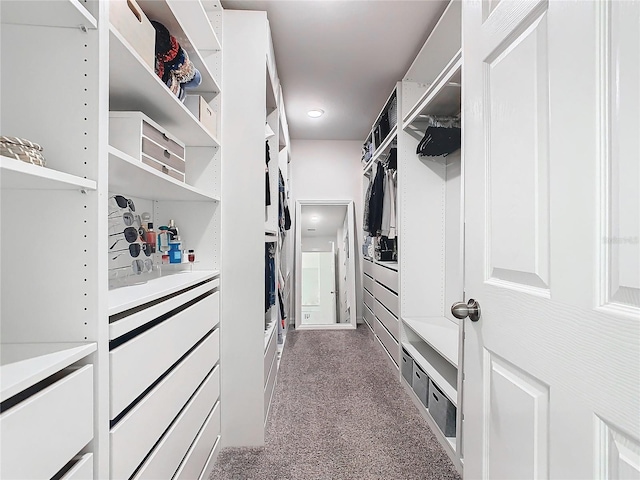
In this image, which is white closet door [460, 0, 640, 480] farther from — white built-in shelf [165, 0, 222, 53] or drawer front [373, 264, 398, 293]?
drawer front [373, 264, 398, 293]

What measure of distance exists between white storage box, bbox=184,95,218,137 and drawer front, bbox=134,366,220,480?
1.23 metres

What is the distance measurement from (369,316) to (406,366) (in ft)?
5.21

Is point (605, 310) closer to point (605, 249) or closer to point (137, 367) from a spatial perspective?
point (605, 249)

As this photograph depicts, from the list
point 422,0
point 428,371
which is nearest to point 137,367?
point 428,371

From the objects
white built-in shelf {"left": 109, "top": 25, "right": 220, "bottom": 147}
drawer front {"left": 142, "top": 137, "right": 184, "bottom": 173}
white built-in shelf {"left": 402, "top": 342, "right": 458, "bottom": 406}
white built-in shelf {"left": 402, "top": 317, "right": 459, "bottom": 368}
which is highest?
white built-in shelf {"left": 109, "top": 25, "right": 220, "bottom": 147}

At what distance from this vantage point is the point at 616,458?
0.54 m

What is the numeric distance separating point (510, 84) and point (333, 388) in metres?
2.32

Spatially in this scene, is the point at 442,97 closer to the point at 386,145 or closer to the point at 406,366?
the point at 386,145

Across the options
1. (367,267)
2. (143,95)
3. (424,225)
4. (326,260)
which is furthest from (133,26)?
A: (326,260)

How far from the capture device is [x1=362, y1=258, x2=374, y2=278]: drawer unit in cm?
397

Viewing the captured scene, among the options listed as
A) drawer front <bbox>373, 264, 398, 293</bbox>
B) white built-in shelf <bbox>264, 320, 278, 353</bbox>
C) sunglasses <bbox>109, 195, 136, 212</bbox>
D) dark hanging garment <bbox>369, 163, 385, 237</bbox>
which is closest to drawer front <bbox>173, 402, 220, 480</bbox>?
white built-in shelf <bbox>264, 320, 278, 353</bbox>

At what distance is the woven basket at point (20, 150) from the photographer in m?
0.63

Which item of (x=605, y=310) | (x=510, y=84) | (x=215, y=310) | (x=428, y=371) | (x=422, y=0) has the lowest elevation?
(x=428, y=371)

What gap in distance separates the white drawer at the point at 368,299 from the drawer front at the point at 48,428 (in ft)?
11.5
